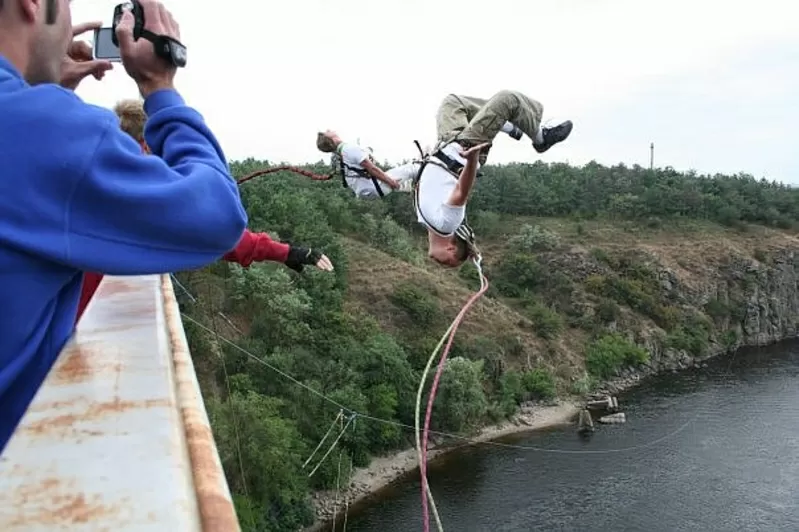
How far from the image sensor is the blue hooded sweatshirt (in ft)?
2.77

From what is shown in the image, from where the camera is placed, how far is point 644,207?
155 ft

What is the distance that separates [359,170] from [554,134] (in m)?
1.19

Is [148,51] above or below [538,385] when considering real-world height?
above

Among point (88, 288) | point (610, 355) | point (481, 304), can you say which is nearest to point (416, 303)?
point (481, 304)

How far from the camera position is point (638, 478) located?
74.8 ft

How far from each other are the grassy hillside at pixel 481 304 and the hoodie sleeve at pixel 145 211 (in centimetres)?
1479

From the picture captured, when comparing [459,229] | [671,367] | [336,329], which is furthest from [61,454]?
[671,367]

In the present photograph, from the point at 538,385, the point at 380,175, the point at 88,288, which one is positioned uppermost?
the point at 380,175

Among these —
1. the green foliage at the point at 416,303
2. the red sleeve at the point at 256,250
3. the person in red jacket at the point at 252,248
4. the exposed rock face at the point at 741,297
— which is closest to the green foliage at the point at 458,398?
the green foliage at the point at 416,303

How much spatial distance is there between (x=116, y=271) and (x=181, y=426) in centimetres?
35

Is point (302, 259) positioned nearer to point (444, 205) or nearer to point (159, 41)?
point (444, 205)

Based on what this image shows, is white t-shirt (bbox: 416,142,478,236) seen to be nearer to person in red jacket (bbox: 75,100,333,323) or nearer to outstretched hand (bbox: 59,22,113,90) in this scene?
person in red jacket (bbox: 75,100,333,323)

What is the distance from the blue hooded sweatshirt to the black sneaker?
2.99 metres

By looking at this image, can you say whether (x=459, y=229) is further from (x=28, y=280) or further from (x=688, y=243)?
(x=688, y=243)
